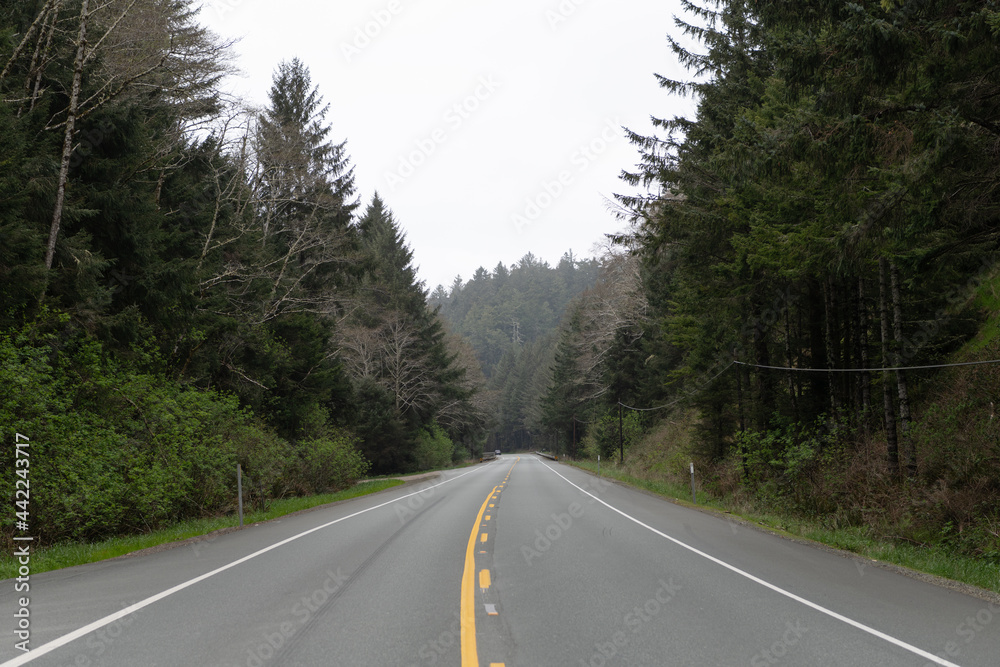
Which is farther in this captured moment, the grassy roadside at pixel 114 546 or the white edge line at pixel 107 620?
the grassy roadside at pixel 114 546

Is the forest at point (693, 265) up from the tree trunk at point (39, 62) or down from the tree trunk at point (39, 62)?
down

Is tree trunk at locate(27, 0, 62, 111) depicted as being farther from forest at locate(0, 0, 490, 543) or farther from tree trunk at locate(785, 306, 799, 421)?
tree trunk at locate(785, 306, 799, 421)

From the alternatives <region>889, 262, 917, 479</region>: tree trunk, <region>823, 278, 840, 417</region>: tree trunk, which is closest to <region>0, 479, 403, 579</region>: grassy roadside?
<region>889, 262, 917, 479</region>: tree trunk

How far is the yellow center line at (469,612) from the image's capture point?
486cm

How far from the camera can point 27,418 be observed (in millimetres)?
10312

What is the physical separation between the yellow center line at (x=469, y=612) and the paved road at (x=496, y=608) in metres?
0.02

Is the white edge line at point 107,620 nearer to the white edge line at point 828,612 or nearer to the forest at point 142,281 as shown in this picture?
the forest at point 142,281

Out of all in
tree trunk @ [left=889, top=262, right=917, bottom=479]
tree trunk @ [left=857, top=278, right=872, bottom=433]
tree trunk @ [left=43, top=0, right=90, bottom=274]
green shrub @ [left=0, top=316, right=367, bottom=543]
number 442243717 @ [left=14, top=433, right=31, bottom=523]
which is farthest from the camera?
tree trunk @ [left=857, top=278, right=872, bottom=433]

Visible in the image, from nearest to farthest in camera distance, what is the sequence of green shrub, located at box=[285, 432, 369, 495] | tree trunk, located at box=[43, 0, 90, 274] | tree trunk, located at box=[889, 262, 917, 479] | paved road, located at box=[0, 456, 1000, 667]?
1. paved road, located at box=[0, 456, 1000, 667]
2. tree trunk, located at box=[889, 262, 917, 479]
3. tree trunk, located at box=[43, 0, 90, 274]
4. green shrub, located at box=[285, 432, 369, 495]

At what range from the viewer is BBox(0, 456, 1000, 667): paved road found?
4.98m

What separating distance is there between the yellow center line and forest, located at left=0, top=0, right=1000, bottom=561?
22.6 feet

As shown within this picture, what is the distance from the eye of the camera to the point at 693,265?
62.6ft

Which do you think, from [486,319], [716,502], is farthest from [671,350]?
[486,319]

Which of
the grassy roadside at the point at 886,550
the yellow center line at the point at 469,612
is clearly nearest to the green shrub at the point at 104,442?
the yellow center line at the point at 469,612
